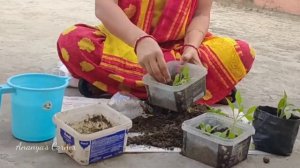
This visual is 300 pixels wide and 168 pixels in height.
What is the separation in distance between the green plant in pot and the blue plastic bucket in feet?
1.85

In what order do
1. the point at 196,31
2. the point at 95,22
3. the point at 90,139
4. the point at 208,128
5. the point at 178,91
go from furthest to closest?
the point at 95,22 < the point at 196,31 < the point at 178,91 < the point at 208,128 < the point at 90,139

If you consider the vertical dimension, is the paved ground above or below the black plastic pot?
below

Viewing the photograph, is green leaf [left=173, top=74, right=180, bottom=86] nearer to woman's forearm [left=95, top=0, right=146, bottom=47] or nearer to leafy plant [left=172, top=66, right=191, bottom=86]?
leafy plant [left=172, top=66, right=191, bottom=86]

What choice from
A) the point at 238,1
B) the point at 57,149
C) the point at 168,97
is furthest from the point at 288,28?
the point at 57,149

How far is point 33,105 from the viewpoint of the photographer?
1.45m

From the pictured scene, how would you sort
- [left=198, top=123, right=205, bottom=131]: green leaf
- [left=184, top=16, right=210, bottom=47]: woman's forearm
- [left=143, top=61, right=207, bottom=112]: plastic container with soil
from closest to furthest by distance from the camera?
[left=198, top=123, right=205, bottom=131]: green leaf → [left=143, top=61, right=207, bottom=112]: plastic container with soil → [left=184, top=16, right=210, bottom=47]: woman's forearm

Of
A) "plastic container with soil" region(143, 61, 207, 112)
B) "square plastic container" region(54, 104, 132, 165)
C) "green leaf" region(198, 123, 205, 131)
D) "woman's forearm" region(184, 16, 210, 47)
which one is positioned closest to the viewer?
"square plastic container" region(54, 104, 132, 165)

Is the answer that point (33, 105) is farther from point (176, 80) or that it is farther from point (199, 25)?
point (199, 25)

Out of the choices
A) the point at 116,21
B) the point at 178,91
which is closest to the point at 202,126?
the point at 178,91

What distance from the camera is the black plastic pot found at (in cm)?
152

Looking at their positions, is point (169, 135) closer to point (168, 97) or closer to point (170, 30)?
point (168, 97)

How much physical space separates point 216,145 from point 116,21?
20.7 inches

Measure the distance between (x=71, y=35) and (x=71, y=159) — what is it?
61cm

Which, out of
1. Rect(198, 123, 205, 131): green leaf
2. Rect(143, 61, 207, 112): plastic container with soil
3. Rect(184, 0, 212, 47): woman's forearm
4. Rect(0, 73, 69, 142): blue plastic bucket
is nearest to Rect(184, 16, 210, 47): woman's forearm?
Rect(184, 0, 212, 47): woman's forearm
